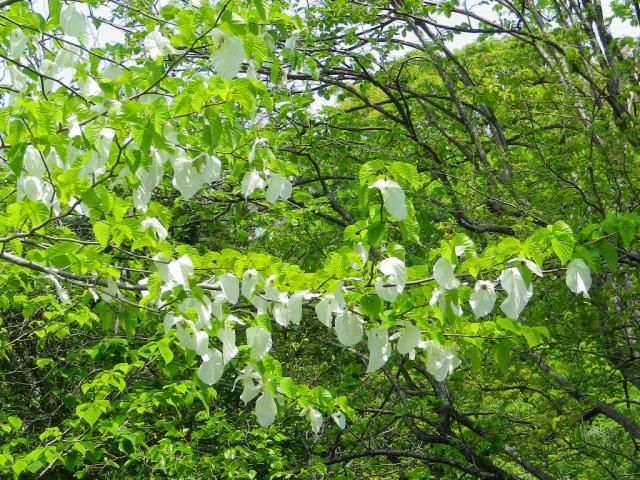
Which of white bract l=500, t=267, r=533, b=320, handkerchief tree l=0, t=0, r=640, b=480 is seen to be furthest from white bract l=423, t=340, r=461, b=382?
white bract l=500, t=267, r=533, b=320

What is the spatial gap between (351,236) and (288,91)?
4.22m

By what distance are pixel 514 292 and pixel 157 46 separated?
128 centimetres

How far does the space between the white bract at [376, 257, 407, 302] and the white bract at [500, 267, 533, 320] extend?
0.25 m

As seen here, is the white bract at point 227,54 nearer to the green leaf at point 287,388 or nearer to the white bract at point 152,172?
the white bract at point 152,172

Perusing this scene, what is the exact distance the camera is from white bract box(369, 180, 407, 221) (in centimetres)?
202

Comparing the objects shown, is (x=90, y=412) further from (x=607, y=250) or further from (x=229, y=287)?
(x=607, y=250)

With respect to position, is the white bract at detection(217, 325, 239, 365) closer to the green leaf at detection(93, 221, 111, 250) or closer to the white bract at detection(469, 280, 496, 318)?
the green leaf at detection(93, 221, 111, 250)

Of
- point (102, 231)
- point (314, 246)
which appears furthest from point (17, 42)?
point (314, 246)

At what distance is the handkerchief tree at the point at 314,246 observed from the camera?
7.27ft

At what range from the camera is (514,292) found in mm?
2074

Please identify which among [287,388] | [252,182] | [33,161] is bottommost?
[287,388]

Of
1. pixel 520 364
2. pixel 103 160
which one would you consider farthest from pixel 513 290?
pixel 520 364

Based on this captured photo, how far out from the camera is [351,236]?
7.78ft

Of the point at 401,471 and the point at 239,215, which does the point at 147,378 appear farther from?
the point at 401,471
